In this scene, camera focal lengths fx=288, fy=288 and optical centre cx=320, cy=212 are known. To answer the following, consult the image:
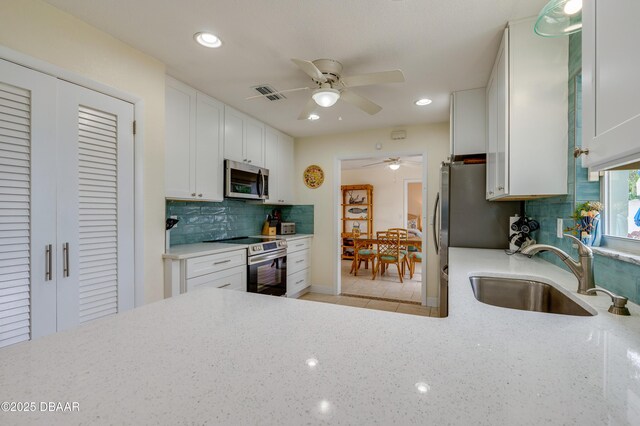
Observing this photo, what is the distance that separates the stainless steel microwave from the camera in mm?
3055

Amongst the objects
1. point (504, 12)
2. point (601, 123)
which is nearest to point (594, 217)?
point (601, 123)

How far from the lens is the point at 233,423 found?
430 mm

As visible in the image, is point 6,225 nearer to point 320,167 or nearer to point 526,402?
point 526,402

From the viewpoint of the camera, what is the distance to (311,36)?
6.15ft

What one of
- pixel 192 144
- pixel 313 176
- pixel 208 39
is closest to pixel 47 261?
pixel 192 144

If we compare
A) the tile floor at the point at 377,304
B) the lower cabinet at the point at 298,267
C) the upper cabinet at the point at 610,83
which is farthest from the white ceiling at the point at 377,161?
the upper cabinet at the point at 610,83

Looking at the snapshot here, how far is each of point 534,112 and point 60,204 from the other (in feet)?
9.16

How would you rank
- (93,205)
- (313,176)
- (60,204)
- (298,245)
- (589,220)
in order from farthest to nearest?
(313,176)
(298,245)
(93,205)
(60,204)
(589,220)

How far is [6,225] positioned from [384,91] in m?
2.80

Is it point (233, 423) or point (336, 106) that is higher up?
point (336, 106)

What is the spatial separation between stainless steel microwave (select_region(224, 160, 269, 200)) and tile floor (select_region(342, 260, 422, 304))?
1.95m

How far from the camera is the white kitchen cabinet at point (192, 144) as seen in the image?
2.48 metres

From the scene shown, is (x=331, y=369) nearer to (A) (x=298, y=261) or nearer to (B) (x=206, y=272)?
(B) (x=206, y=272)

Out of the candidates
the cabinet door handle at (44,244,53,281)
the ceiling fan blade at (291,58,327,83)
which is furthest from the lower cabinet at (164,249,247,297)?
the ceiling fan blade at (291,58,327,83)
